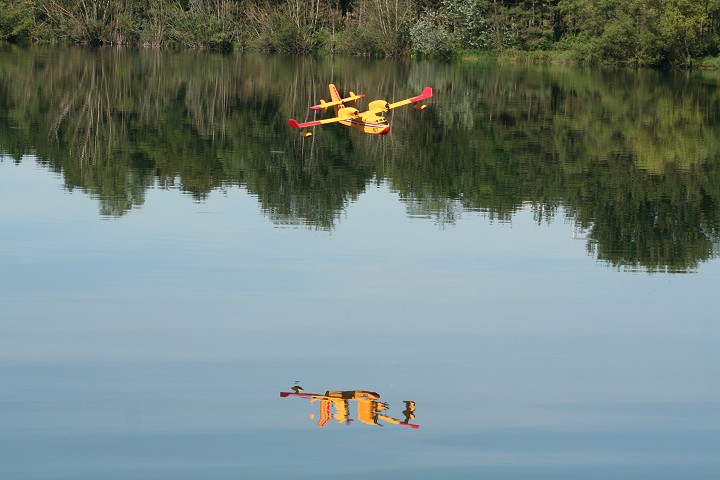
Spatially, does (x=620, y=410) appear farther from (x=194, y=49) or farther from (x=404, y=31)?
(x=194, y=49)

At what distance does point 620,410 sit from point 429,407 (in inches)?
77.6

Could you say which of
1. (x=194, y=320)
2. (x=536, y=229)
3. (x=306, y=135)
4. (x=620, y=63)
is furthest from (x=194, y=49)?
(x=194, y=320)

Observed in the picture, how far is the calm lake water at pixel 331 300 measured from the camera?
38.5 feet

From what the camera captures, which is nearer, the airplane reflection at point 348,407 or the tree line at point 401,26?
the airplane reflection at point 348,407

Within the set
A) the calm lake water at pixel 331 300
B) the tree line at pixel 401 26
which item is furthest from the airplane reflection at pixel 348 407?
the tree line at pixel 401 26

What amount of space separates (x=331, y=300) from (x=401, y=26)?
7725 centimetres

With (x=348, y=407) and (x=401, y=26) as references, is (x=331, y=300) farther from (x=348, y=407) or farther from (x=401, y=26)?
(x=401, y=26)

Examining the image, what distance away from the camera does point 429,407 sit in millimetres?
12820

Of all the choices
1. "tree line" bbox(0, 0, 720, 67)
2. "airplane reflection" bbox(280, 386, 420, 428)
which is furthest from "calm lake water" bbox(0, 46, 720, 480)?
"tree line" bbox(0, 0, 720, 67)

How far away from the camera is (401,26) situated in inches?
3644

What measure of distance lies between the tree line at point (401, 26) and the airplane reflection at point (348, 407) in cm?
7366

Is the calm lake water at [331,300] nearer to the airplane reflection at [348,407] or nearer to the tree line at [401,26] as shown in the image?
the airplane reflection at [348,407]

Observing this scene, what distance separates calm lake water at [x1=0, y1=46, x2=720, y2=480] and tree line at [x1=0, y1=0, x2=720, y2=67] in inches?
1872

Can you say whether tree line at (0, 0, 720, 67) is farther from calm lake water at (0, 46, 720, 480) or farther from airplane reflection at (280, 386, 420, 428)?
airplane reflection at (280, 386, 420, 428)
